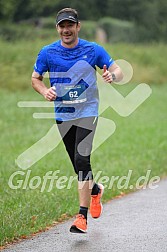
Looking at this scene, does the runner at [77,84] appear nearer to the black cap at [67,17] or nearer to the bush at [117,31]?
the black cap at [67,17]

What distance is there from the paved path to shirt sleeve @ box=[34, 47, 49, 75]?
5.50 feet

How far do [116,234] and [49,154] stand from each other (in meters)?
6.76

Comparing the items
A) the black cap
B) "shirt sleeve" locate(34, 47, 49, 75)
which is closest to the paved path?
"shirt sleeve" locate(34, 47, 49, 75)

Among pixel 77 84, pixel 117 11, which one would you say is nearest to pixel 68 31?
pixel 77 84

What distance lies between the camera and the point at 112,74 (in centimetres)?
704

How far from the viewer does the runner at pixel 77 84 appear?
704 cm

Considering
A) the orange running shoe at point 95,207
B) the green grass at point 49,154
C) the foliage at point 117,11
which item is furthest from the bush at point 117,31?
the orange running shoe at point 95,207

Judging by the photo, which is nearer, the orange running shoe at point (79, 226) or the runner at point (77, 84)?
the orange running shoe at point (79, 226)

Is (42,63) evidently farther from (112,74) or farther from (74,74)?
(112,74)

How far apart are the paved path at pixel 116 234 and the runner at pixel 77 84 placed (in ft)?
0.97

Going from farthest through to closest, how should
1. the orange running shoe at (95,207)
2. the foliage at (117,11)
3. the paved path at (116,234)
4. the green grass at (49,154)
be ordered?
1. the foliage at (117,11)
2. the green grass at (49,154)
3. the orange running shoe at (95,207)
4. the paved path at (116,234)

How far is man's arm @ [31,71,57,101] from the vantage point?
6.85 metres

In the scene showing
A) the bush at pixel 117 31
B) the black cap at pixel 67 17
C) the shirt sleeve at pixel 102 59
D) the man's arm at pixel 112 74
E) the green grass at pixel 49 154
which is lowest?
the bush at pixel 117 31

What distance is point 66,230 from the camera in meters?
7.39
